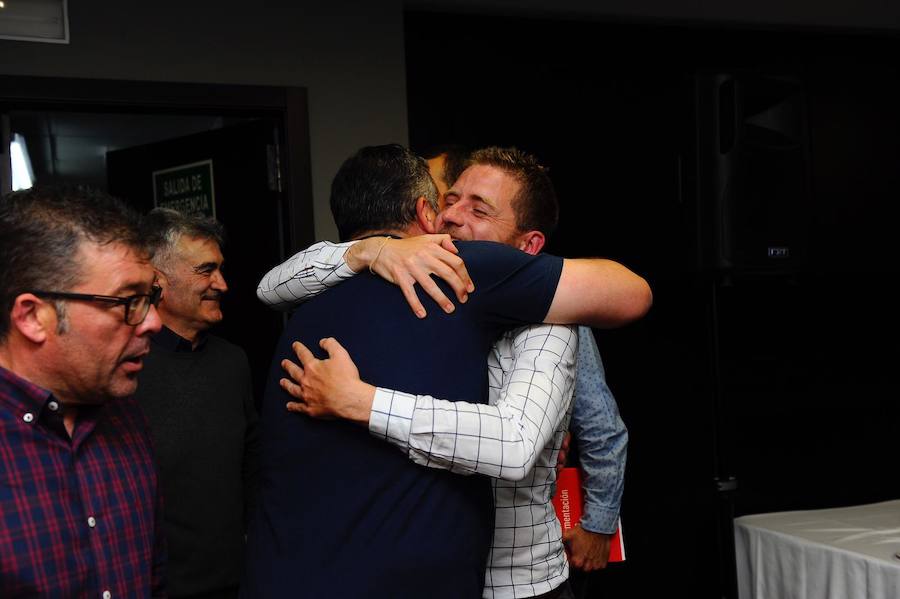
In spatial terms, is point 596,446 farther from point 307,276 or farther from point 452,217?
point 307,276

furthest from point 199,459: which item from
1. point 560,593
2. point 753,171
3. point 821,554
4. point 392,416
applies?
point 753,171

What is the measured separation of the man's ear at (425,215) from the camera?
145 cm

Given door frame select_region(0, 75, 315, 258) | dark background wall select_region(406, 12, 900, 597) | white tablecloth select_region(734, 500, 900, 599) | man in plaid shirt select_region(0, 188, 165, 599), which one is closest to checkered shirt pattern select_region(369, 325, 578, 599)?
man in plaid shirt select_region(0, 188, 165, 599)

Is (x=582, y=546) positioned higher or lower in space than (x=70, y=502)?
lower

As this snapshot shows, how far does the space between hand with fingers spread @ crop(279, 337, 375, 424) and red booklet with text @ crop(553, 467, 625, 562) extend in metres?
1.03

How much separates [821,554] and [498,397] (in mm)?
1649

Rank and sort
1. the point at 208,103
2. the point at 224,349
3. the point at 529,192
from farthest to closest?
1. the point at 208,103
2. the point at 224,349
3. the point at 529,192

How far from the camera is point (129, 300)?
4.03ft

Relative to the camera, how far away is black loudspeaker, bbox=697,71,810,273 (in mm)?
3121

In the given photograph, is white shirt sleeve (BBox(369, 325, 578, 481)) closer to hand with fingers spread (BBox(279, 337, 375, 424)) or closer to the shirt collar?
hand with fingers spread (BBox(279, 337, 375, 424))

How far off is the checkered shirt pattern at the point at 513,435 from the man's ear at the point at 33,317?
452 millimetres

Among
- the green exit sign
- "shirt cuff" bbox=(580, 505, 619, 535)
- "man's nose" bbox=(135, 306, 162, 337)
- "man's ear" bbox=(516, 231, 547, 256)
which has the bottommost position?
"shirt cuff" bbox=(580, 505, 619, 535)

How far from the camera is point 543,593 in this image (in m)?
1.51

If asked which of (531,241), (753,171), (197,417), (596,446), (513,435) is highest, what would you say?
(753,171)
